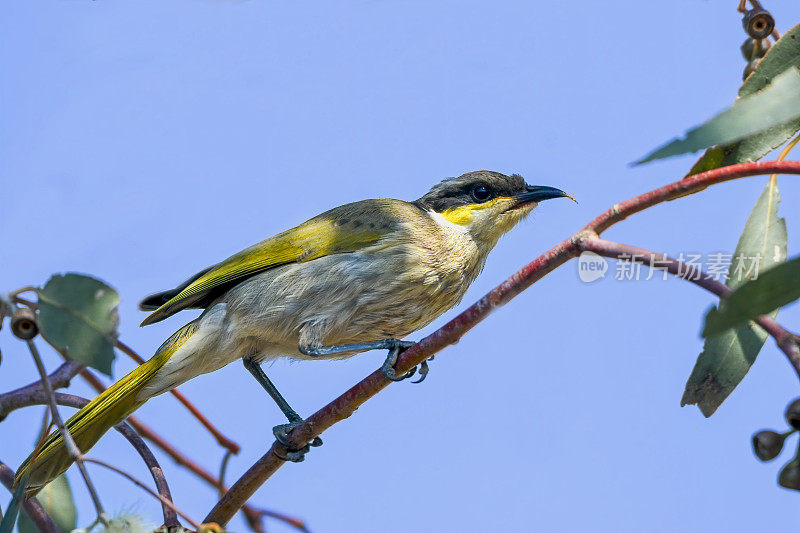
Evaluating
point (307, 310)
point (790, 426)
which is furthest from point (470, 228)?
point (790, 426)

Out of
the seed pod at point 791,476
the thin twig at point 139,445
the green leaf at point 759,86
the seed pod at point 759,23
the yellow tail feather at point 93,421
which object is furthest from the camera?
the seed pod at point 759,23

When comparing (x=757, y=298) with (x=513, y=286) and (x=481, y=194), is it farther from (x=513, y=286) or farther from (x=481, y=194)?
(x=481, y=194)

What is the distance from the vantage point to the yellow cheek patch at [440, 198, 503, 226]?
15.6ft

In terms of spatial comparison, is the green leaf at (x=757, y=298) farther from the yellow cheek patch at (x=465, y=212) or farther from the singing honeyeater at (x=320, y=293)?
the yellow cheek patch at (x=465, y=212)

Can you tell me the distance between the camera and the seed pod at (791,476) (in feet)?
6.72

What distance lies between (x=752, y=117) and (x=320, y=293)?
2.32 metres

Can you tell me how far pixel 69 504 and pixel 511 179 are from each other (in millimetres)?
2825

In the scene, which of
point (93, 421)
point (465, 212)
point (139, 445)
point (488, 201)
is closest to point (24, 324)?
point (139, 445)

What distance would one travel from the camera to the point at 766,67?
3.22 meters

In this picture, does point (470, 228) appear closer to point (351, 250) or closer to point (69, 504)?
point (351, 250)

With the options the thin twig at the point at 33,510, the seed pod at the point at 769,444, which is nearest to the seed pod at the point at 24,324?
the thin twig at the point at 33,510

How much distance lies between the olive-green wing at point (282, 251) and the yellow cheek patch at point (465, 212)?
0.38m

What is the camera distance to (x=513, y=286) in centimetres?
241

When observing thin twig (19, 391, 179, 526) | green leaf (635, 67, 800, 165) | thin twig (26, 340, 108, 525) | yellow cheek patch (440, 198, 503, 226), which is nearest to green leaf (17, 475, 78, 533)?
thin twig (19, 391, 179, 526)
